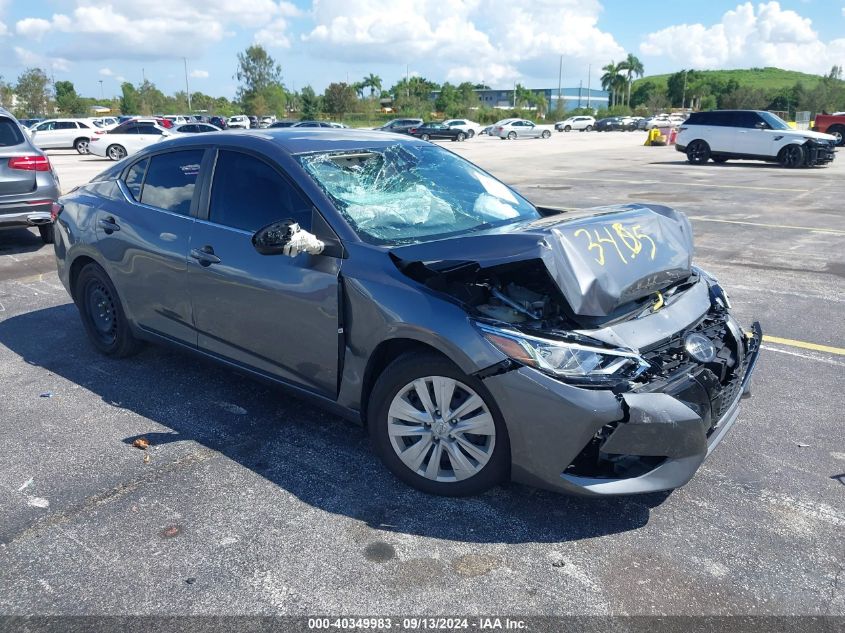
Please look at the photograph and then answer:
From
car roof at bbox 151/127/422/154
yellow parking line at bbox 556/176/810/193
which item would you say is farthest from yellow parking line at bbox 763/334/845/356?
yellow parking line at bbox 556/176/810/193

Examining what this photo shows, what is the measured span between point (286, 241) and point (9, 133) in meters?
7.33

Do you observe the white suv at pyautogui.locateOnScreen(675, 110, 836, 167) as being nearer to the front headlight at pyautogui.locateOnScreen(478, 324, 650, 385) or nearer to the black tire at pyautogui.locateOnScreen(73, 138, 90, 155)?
the front headlight at pyautogui.locateOnScreen(478, 324, 650, 385)

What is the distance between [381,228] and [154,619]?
208 cm

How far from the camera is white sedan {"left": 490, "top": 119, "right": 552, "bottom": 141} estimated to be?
4903cm

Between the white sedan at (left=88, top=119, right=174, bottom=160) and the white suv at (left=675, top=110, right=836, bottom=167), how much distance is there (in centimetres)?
1905

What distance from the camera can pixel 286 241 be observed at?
339 centimetres

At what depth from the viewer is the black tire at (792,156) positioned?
2206cm

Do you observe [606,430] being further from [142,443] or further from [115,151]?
[115,151]

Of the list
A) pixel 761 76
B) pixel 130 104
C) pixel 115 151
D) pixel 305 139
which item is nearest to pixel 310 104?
pixel 130 104

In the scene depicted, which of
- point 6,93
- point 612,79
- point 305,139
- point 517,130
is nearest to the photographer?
point 305,139

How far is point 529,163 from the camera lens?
25.6 metres

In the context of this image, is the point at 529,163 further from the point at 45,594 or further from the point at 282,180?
the point at 45,594

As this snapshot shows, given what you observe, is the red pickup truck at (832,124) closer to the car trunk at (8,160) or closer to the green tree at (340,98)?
the car trunk at (8,160)

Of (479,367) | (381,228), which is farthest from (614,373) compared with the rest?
(381,228)
